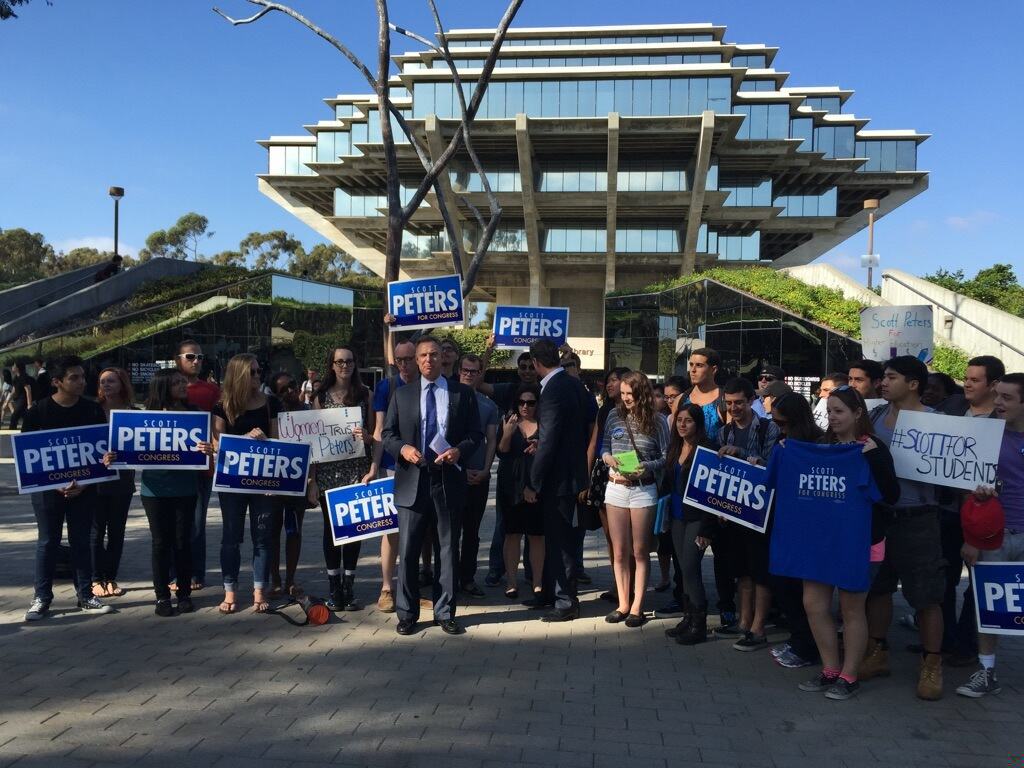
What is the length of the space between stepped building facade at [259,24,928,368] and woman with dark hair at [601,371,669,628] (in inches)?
1400

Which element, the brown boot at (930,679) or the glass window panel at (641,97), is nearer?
the brown boot at (930,679)

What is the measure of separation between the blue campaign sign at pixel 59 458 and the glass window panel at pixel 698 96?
3865cm

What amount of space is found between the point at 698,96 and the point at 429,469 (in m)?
38.8

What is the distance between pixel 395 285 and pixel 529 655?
5.19 m

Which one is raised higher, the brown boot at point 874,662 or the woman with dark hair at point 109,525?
the woman with dark hair at point 109,525

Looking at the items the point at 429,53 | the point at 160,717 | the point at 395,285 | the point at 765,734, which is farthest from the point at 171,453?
the point at 429,53

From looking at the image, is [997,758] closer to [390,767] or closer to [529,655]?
[529,655]

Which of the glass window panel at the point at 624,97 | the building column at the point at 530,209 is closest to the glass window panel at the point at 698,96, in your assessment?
the glass window panel at the point at 624,97

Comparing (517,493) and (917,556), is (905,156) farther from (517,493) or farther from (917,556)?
(917,556)

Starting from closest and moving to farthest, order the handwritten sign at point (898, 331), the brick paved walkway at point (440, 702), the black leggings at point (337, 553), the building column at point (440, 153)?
1. the brick paved walkway at point (440, 702)
2. the black leggings at point (337, 553)
3. the handwritten sign at point (898, 331)
4. the building column at point (440, 153)

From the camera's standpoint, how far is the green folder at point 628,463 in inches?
231

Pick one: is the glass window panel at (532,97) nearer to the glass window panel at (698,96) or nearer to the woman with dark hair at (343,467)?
the glass window panel at (698,96)

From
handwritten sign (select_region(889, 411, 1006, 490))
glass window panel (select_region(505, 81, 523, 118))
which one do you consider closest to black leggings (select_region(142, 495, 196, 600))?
handwritten sign (select_region(889, 411, 1006, 490))

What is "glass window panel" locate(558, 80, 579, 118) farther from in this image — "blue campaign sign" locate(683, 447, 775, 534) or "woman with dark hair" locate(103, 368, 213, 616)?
"blue campaign sign" locate(683, 447, 775, 534)
